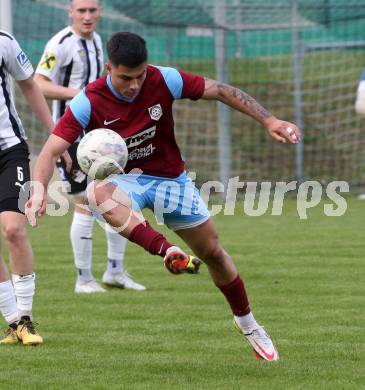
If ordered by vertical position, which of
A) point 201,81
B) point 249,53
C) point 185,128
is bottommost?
point 185,128

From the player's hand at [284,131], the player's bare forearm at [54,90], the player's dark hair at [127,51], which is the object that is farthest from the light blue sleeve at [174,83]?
the player's bare forearm at [54,90]

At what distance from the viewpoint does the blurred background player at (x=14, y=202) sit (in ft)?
22.5

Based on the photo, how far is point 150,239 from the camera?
5.84 meters

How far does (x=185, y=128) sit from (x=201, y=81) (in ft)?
41.6

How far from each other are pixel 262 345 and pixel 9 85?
2321 mm

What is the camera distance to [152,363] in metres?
6.38

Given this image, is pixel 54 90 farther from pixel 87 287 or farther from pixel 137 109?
pixel 137 109

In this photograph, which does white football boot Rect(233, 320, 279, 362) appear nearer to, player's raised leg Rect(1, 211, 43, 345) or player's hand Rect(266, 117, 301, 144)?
player's hand Rect(266, 117, 301, 144)

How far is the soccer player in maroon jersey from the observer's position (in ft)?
19.8

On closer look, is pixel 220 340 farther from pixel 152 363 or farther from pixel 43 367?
pixel 43 367

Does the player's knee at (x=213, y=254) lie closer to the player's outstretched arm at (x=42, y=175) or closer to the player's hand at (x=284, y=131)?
the player's hand at (x=284, y=131)

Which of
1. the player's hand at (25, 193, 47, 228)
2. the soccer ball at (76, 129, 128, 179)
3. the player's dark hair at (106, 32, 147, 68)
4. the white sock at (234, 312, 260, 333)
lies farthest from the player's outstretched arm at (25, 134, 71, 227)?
the white sock at (234, 312, 260, 333)

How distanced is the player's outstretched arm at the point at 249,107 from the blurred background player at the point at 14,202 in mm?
1383

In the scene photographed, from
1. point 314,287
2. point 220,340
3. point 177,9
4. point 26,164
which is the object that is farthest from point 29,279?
point 177,9
